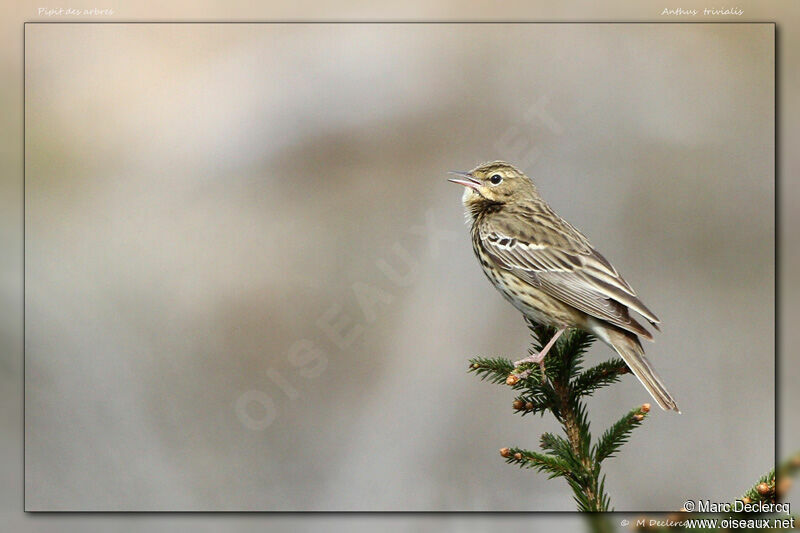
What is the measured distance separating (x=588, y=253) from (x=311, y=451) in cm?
159

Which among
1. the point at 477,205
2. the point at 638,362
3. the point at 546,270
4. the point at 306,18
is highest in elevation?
the point at 306,18

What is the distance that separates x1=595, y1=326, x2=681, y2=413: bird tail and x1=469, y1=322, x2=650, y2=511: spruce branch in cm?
6

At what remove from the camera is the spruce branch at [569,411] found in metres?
2.04

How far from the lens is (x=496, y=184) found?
3.08 m

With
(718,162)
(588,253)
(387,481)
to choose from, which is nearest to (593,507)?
(588,253)

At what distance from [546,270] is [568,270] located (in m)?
0.08

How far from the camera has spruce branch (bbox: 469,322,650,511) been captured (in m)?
2.04

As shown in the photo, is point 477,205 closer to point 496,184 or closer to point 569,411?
point 496,184

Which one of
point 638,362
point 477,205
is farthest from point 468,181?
point 638,362

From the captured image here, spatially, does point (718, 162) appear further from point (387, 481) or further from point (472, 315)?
point (387, 481)

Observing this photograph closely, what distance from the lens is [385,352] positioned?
11.8ft

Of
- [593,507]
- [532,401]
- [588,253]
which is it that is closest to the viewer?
[593,507]

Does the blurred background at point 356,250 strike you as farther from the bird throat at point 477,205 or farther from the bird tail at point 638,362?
the bird tail at point 638,362

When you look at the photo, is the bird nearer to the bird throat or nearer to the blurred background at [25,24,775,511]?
the bird throat
